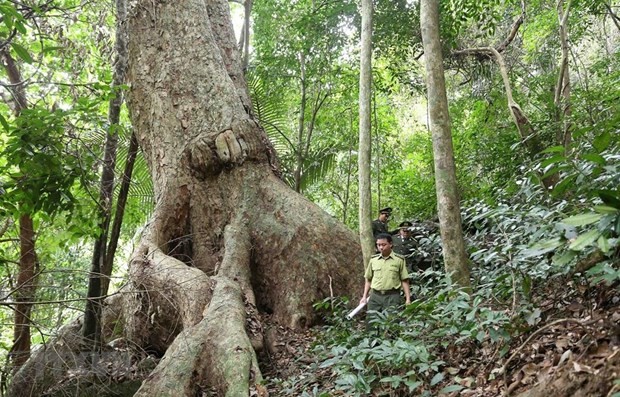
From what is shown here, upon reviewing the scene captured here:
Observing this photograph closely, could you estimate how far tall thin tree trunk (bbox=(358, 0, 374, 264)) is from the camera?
679 cm

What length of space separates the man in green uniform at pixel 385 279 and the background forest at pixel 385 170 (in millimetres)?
300

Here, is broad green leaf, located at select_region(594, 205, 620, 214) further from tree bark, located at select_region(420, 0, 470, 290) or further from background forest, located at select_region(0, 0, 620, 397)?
tree bark, located at select_region(420, 0, 470, 290)

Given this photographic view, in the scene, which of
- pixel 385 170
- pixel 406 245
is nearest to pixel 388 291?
pixel 406 245

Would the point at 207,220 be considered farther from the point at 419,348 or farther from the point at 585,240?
the point at 585,240

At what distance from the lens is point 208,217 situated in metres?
7.12

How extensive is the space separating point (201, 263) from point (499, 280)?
4.05m

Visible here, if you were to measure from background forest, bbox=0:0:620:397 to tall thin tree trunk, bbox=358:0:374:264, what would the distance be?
31.0 inches

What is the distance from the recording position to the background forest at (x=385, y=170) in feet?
11.5

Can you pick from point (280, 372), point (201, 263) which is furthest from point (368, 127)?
point (280, 372)

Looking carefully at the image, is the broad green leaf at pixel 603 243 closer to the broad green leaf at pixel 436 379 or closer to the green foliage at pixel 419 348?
the green foliage at pixel 419 348

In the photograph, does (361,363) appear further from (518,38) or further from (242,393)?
(518,38)

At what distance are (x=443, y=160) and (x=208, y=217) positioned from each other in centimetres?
325

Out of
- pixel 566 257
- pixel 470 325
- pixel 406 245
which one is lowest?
pixel 470 325

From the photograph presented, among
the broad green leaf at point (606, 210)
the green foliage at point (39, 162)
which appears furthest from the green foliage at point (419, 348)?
the green foliage at point (39, 162)
